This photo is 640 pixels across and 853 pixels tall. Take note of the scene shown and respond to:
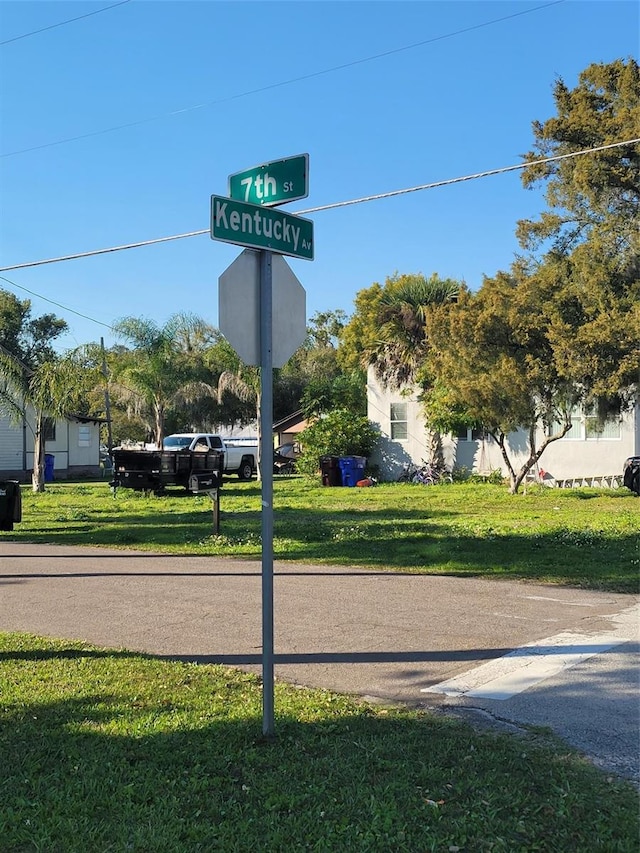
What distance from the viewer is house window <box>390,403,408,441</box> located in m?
29.8

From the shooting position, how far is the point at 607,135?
22.3 meters

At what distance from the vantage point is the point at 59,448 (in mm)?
40000

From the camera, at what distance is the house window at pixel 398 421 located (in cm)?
2984

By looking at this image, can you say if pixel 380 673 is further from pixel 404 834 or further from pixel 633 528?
pixel 633 528

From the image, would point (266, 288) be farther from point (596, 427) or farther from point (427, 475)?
point (427, 475)

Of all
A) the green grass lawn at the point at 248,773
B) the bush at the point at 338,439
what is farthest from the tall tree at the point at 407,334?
the green grass lawn at the point at 248,773

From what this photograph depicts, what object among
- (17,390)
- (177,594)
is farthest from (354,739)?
(17,390)

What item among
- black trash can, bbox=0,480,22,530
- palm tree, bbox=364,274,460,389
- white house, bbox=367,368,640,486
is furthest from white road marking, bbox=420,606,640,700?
palm tree, bbox=364,274,460,389

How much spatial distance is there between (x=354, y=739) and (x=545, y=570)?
6.84 m

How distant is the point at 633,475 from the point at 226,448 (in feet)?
48.3

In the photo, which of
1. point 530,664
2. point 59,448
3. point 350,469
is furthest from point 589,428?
point 59,448

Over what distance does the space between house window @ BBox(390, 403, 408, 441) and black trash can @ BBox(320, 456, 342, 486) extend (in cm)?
278

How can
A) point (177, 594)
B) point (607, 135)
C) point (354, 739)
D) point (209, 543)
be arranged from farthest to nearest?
point (607, 135) → point (209, 543) → point (177, 594) → point (354, 739)

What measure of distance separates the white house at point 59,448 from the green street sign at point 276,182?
31.0m
